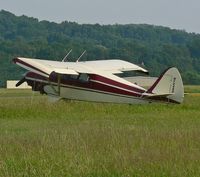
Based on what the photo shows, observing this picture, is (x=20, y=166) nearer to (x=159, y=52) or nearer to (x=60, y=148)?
(x=60, y=148)

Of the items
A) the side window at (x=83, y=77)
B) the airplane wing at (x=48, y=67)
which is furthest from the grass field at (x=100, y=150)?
the side window at (x=83, y=77)

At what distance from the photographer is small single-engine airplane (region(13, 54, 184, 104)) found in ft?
74.2

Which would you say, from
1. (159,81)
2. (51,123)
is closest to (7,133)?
(51,123)

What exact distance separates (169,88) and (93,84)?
319cm

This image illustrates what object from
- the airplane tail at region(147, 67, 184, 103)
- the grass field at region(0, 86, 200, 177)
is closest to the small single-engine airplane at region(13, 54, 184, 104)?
the airplane tail at region(147, 67, 184, 103)

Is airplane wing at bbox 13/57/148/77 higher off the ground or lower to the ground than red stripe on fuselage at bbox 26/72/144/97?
higher

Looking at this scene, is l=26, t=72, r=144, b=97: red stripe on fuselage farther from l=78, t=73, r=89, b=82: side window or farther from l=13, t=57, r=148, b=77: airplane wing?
l=13, t=57, r=148, b=77: airplane wing

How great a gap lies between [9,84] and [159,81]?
74810 mm

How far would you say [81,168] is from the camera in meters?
8.48

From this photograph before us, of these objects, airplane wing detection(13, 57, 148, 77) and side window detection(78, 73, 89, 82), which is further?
side window detection(78, 73, 89, 82)

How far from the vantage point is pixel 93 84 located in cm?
2436

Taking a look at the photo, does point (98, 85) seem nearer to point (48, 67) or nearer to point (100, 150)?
point (48, 67)

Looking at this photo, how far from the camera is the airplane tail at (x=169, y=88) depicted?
2244cm

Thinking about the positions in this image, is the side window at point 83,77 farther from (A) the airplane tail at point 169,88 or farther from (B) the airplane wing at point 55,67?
(A) the airplane tail at point 169,88
